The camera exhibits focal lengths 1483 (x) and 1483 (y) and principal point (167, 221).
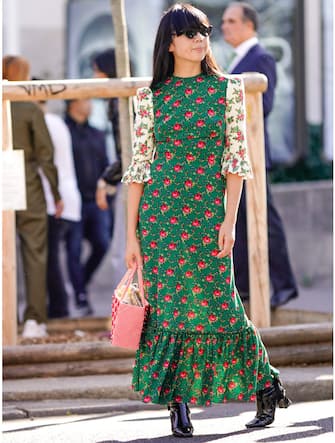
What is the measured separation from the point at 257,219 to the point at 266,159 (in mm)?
819

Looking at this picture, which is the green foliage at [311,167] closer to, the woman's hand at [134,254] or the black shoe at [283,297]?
the black shoe at [283,297]

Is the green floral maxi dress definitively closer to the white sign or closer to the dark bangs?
the dark bangs

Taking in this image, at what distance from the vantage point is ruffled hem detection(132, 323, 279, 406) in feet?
20.9

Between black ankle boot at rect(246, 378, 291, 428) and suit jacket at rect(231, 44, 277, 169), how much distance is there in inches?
104

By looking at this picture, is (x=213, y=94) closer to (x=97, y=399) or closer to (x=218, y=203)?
(x=218, y=203)

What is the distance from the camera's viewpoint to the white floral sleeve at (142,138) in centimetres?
642

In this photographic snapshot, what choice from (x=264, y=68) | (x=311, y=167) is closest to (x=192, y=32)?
(x=264, y=68)

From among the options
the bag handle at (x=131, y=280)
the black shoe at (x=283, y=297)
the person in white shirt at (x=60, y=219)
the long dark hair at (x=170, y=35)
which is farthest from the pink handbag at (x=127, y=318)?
the person in white shirt at (x=60, y=219)

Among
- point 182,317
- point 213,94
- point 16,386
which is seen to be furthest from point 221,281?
point 16,386

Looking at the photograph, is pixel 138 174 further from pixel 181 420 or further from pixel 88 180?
pixel 88 180

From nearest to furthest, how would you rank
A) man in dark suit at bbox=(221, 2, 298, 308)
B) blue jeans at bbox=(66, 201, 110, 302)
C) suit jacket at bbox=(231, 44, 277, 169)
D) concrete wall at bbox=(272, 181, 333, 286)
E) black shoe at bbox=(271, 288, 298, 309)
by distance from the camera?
man in dark suit at bbox=(221, 2, 298, 308)
suit jacket at bbox=(231, 44, 277, 169)
black shoe at bbox=(271, 288, 298, 309)
blue jeans at bbox=(66, 201, 110, 302)
concrete wall at bbox=(272, 181, 333, 286)

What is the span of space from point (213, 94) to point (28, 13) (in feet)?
27.5

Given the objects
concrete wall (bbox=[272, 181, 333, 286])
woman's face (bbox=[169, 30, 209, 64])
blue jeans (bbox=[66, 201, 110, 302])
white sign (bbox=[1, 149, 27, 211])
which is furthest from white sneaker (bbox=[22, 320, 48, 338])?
concrete wall (bbox=[272, 181, 333, 286])

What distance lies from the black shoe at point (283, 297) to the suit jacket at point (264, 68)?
806 millimetres
